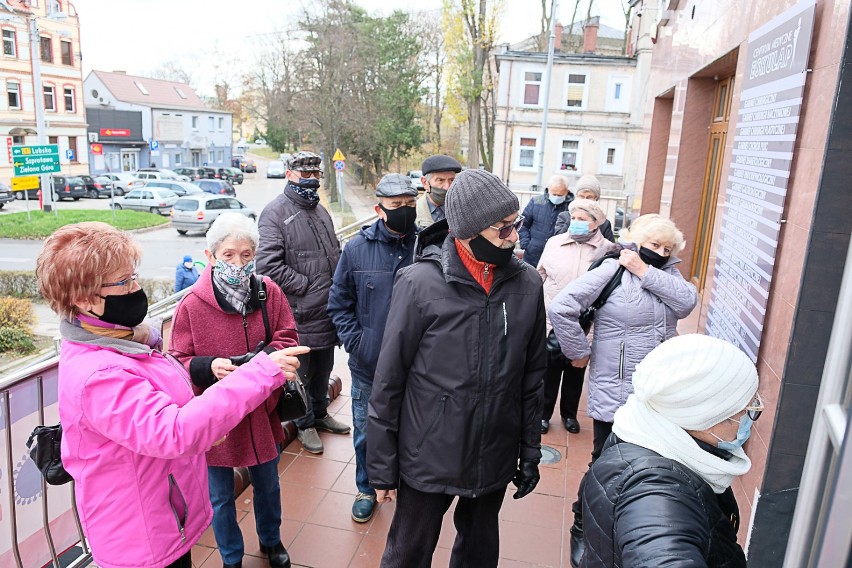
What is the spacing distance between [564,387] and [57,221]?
1044 inches

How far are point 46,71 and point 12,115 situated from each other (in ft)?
13.8

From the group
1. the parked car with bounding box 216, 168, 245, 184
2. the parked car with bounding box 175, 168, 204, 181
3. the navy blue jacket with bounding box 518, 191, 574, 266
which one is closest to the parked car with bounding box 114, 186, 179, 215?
the parked car with bounding box 175, 168, 204, 181

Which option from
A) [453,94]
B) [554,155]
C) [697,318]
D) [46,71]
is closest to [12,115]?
[46,71]

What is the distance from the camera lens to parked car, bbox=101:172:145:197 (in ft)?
120

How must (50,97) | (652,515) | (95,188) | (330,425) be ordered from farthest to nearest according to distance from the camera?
1. (50,97)
2. (95,188)
3. (330,425)
4. (652,515)

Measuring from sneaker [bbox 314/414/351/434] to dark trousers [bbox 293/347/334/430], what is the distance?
0.04 metres

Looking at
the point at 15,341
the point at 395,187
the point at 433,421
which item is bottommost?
the point at 15,341

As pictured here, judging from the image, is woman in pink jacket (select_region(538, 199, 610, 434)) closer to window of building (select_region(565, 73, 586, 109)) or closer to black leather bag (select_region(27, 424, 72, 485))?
black leather bag (select_region(27, 424, 72, 485))

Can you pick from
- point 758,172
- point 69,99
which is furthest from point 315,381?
point 69,99

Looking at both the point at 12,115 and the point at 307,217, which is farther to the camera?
the point at 12,115

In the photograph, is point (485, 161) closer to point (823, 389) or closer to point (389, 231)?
point (389, 231)

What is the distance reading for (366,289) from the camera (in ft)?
11.6

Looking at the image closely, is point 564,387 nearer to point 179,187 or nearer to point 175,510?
point 175,510

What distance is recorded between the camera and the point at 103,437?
6.59ft
